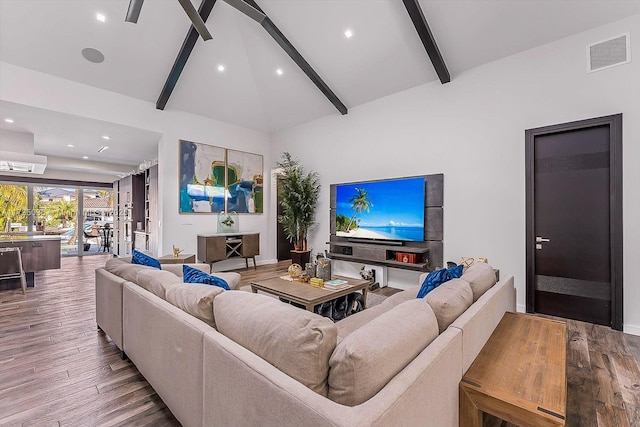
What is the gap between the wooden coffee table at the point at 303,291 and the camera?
2.67m

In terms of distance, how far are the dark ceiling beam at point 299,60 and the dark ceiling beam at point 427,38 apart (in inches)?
69.4

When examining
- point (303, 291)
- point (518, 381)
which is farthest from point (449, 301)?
point (303, 291)

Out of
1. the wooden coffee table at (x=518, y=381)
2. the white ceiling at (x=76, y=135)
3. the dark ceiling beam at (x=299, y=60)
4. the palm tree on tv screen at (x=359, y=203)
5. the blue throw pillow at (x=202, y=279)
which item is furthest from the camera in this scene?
the palm tree on tv screen at (x=359, y=203)

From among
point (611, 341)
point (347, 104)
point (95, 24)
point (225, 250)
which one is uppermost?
point (95, 24)

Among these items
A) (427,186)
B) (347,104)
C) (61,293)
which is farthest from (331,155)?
(61,293)

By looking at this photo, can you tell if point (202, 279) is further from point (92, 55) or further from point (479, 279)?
point (92, 55)

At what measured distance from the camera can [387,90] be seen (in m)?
4.77

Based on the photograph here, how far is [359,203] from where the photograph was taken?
5.08 metres

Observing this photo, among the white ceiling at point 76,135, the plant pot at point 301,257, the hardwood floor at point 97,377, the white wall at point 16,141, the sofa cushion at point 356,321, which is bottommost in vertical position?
the hardwood floor at point 97,377

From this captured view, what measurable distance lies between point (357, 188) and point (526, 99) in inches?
104

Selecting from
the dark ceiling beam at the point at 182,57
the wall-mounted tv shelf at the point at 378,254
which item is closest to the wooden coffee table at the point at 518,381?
the wall-mounted tv shelf at the point at 378,254

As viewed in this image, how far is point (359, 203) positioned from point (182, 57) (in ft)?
11.7

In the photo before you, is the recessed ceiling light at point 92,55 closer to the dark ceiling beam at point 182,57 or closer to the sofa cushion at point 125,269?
the dark ceiling beam at point 182,57

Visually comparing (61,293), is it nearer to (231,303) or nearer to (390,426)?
(231,303)
